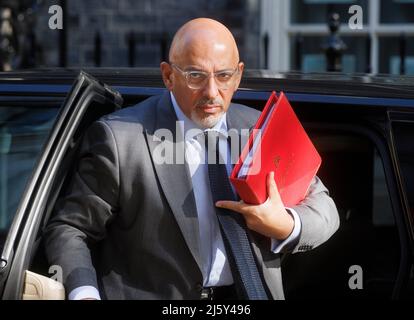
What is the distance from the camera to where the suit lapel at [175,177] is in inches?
123

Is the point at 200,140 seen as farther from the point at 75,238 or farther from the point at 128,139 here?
the point at 75,238

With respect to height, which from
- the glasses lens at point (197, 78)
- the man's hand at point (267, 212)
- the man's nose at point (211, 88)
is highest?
the glasses lens at point (197, 78)

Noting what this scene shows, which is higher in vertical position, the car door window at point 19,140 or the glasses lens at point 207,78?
the glasses lens at point 207,78

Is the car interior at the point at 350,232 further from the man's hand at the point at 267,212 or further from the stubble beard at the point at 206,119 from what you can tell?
the man's hand at the point at 267,212

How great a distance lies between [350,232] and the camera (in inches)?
150

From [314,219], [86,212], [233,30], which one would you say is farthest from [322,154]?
[233,30]

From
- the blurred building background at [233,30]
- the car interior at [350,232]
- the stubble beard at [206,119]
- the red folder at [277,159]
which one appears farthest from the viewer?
the blurred building background at [233,30]

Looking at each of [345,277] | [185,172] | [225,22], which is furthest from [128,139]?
[225,22]

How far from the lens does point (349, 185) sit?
3822 mm

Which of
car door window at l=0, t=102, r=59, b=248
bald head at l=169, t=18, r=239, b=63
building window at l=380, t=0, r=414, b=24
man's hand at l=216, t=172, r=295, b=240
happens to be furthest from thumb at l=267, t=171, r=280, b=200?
building window at l=380, t=0, r=414, b=24

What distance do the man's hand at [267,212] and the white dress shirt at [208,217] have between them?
0.07 meters

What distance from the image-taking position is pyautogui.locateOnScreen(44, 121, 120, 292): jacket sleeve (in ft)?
10.2

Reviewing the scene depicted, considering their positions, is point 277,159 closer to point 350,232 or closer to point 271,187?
point 271,187

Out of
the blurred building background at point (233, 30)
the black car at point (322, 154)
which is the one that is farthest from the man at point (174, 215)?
the blurred building background at point (233, 30)
